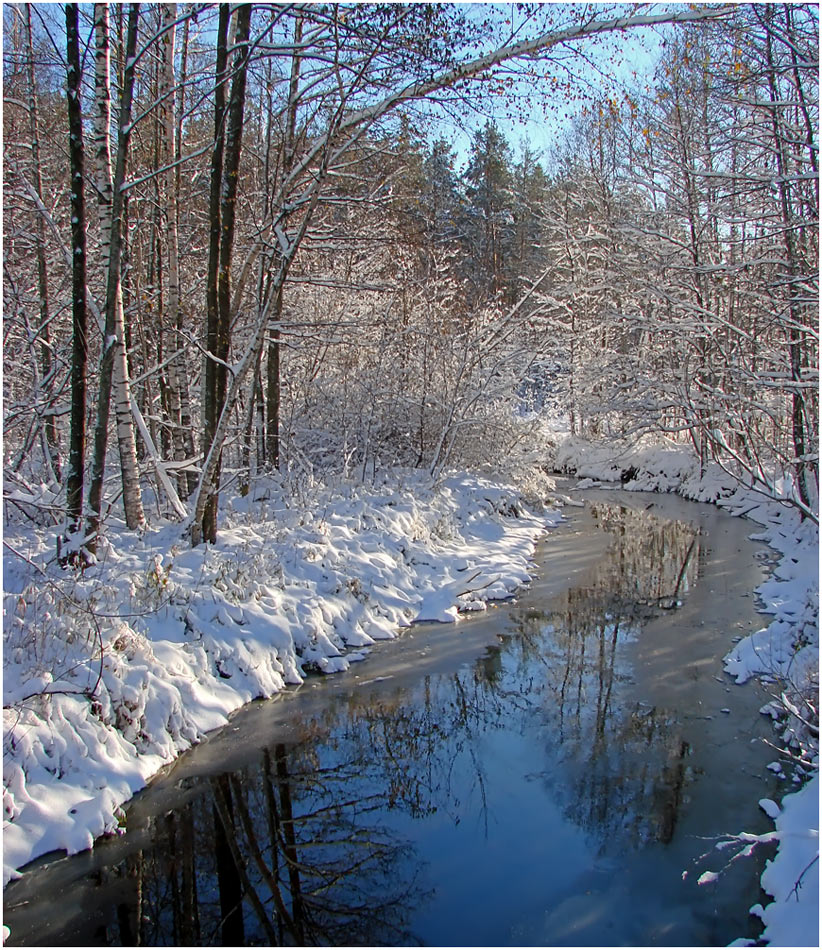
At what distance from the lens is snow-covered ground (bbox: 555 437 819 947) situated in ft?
14.5

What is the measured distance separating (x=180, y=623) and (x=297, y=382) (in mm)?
9822

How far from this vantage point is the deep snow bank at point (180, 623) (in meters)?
5.43

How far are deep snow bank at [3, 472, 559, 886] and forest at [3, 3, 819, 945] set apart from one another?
3cm

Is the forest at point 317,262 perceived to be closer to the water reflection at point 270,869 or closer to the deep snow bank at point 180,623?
the deep snow bank at point 180,623

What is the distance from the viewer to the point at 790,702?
6.63 meters

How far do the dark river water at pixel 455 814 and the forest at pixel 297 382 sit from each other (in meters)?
0.14

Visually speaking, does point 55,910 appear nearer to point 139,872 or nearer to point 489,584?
point 139,872

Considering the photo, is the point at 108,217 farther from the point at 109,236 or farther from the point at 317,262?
the point at 317,262

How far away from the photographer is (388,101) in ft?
26.7

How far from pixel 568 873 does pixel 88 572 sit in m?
5.73

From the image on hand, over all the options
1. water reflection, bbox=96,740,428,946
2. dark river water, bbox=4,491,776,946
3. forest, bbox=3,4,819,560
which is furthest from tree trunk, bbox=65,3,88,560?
water reflection, bbox=96,740,428,946

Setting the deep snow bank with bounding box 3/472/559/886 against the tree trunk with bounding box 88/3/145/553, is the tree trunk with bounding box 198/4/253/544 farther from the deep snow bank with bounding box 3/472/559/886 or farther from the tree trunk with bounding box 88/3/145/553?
the tree trunk with bounding box 88/3/145/553

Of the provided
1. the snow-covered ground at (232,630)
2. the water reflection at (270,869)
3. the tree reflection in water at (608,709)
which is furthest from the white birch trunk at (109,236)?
the tree reflection in water at (608,709)

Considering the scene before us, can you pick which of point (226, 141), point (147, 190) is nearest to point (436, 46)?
point (226, 141)
